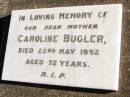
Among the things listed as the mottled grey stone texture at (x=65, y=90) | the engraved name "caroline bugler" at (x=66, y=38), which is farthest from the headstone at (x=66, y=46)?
the mottled grey stone texture at (x=65, y=90)

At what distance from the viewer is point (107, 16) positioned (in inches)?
279

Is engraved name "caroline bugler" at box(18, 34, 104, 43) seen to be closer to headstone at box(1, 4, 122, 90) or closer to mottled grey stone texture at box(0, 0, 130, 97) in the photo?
headstone at box(1, 4, 122, 90)

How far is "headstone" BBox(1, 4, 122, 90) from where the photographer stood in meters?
6.83

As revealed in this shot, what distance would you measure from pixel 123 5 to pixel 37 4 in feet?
6.70

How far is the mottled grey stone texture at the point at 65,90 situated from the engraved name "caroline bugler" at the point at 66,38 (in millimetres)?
539

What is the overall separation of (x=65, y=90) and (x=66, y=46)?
2.97 ft

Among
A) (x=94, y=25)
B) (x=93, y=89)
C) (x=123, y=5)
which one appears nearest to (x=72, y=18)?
(x=94, y=25)

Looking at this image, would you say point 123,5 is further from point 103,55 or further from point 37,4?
point 37,4

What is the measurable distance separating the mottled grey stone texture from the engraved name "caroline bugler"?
539 mm

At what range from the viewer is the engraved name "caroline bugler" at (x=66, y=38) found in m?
7.05

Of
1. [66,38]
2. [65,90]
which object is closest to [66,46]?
[66,38]

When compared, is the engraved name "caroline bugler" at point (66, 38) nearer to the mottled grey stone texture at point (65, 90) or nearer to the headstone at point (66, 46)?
the headstone at point (66, 46)

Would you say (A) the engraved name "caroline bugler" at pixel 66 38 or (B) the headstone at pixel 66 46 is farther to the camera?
(A) the engraved name "caroline bugler" at pixel 66 38

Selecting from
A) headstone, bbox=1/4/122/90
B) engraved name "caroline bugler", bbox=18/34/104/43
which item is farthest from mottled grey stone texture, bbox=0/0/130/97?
engraved name "caroline bugler", bbox=18/34/104/43
